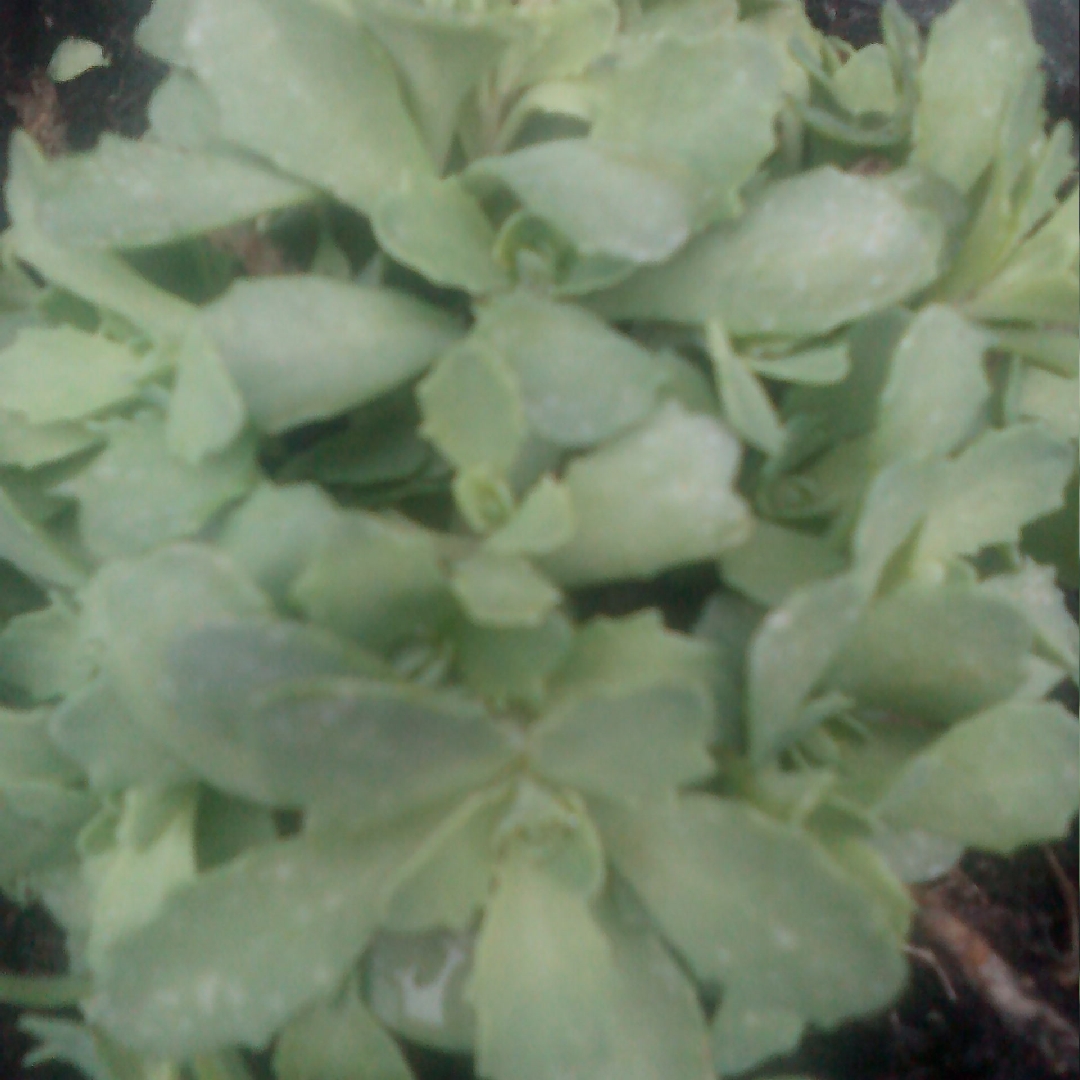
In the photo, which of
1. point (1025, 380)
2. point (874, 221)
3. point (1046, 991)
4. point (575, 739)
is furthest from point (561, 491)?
point (1046, 991)

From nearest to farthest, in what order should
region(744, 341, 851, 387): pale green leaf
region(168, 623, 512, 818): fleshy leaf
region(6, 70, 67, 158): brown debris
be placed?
1. region(168, 623, 512, 818): fleshy leaf
2. region(744, 341, 851, 387): pale green leaf
3. region(6, 70, 67, 158): brown debris

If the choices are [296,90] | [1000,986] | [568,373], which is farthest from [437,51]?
[1000,986]

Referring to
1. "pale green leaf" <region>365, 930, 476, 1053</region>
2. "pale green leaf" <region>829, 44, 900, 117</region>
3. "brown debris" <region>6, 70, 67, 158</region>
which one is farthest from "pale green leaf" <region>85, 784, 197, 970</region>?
"brown debris" <region>6, 70, 67, 158</region>

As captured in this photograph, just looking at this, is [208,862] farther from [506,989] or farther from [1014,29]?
[1014,29]

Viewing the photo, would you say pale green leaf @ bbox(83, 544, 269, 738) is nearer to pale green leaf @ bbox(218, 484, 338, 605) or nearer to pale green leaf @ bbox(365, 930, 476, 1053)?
pale green leaf @ bbox(218, 484, 338, 605)

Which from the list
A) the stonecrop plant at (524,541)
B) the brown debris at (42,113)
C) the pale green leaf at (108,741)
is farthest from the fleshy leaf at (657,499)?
the brown debris at (42,113)

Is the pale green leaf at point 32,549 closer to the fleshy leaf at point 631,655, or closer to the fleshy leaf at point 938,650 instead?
the fleshy leaf at point 631,655

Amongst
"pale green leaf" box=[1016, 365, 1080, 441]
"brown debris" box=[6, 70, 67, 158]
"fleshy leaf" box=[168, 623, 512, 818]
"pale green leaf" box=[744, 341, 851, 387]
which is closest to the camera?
"fleshy leaf" box=[168, 623, 512, 818]
